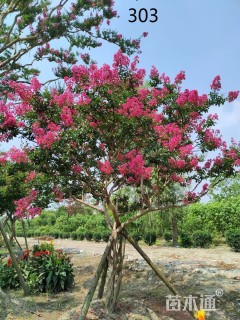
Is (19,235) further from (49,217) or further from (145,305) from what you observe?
(145,305)

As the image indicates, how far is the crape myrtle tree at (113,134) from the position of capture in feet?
18.2

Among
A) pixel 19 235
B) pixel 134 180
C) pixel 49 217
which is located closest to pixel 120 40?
pixel 134 180

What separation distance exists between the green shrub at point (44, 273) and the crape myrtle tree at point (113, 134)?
2491 millimetres

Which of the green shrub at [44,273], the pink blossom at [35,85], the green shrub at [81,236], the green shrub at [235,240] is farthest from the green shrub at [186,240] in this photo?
the pink blossom at [35,85]

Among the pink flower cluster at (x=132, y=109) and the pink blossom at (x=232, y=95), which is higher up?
the pink blossom at (x=232, y=95)

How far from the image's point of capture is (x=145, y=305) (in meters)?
6.64

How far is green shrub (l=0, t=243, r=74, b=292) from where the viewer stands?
28.8 feet

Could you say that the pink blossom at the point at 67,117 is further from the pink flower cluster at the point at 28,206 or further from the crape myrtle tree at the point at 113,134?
the pink flower cluster at the point at 28,206

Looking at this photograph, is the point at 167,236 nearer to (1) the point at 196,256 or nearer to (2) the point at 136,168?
(1) the point at 196,256

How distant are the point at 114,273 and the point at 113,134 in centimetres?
231

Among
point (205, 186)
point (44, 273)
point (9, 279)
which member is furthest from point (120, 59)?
point (9, 279)

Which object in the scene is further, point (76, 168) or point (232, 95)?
point (232, 95)

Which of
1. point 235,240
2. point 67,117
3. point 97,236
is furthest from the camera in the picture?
point 97,236

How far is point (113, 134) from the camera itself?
587 centimetres
